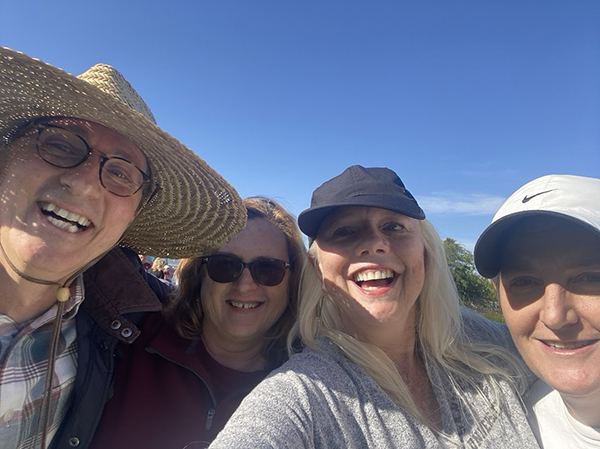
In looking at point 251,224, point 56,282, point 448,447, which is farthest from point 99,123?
point 448,447

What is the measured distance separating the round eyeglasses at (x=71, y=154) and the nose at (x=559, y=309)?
1796 millimetres

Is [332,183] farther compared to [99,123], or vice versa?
[332,183]

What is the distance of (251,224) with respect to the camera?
7.37 feet

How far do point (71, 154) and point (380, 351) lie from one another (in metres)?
1.64

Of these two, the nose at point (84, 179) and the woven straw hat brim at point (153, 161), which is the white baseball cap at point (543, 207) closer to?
the woven straw hat brim at point (153, 161)

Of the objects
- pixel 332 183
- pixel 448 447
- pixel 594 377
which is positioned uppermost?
pixel 332 183

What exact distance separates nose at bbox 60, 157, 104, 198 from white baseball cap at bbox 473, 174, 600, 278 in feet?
5.23

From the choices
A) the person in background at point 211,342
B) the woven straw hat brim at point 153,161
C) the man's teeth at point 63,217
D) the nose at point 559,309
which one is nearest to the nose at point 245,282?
the person in background at point 211,342

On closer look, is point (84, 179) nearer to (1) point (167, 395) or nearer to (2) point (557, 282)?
(1) point (167, 395)

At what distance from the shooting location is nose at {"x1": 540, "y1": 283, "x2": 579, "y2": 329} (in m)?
1.31

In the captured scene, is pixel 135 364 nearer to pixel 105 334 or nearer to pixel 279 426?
pixel 105 334

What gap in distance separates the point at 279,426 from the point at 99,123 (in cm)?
145

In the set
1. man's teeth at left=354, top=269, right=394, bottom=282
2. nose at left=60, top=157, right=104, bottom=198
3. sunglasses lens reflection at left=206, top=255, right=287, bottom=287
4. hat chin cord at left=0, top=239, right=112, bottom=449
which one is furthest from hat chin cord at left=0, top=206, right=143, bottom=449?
man's teeth at left=354, top=269, right=394, bottom=282

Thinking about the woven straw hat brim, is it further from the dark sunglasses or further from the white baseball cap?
the white baseball cap
